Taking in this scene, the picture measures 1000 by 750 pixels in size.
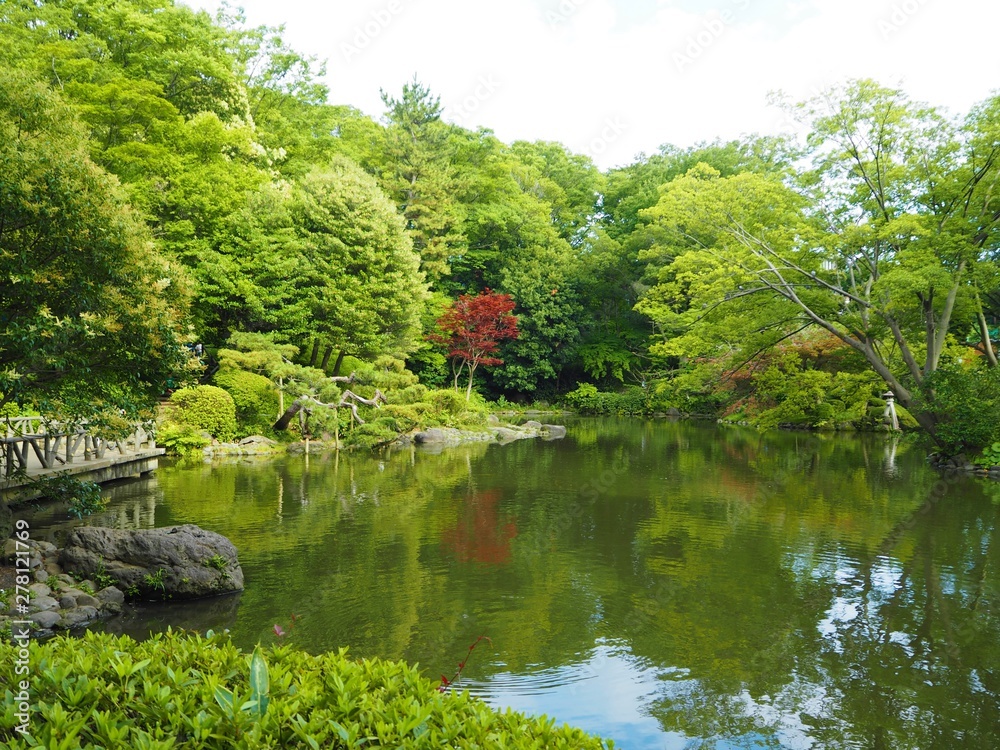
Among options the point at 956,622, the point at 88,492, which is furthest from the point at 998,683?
the point at 88,492

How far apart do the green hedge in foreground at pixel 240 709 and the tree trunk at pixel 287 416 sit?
49.1 feet

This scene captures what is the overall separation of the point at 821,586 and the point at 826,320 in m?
10.8

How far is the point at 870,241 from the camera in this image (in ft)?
47.9

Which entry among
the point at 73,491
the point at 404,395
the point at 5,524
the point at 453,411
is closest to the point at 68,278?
the point at 73,491

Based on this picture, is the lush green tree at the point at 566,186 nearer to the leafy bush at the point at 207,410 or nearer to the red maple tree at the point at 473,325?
the red maple tree at the point at 473,325

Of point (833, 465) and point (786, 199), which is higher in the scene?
point (786, 199)

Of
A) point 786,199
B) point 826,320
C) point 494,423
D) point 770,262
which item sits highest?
point 786,199

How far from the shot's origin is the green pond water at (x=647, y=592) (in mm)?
4336

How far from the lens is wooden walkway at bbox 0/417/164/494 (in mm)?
8711

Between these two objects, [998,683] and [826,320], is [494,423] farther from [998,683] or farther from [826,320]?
[998,683]

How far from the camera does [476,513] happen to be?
998 centimetres

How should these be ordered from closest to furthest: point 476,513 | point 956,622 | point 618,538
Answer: point 956,622, point 618,538, point 476,513

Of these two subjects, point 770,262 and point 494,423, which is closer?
point 770,262

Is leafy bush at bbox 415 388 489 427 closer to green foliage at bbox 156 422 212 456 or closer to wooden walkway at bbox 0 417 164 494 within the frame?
green foliage at bbox 156 422 212 456
